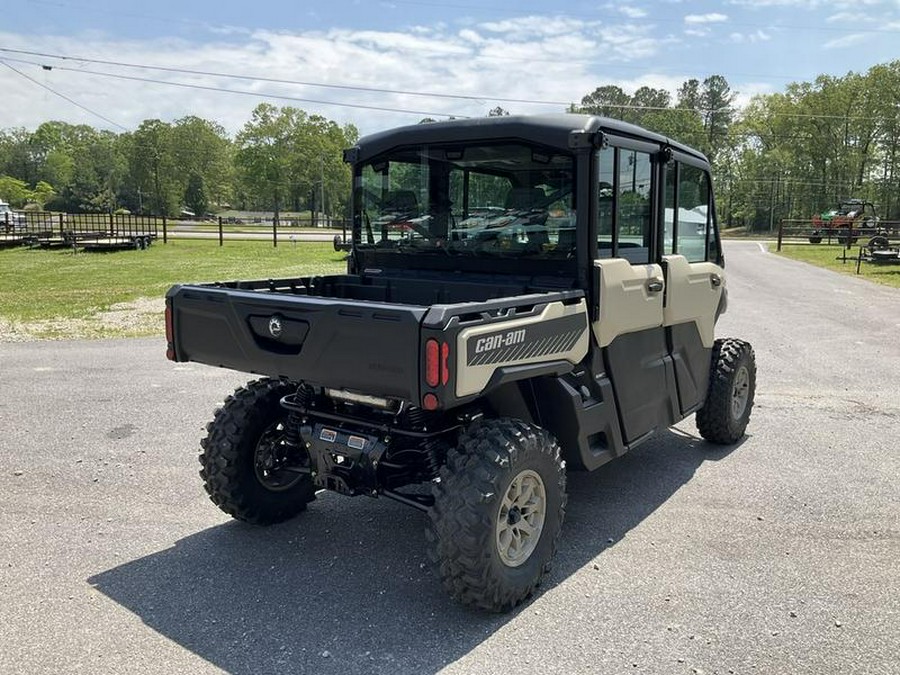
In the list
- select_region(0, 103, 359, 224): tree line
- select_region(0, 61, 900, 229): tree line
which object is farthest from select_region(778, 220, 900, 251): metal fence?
select_region(0, 103, 359, 224): tree line

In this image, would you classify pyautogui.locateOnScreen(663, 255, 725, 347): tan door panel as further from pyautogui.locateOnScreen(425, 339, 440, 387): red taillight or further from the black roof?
pyautogui.locateOnScreen(425, 339, 440, 387): red taillight

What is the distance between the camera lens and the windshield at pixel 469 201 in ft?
13.1

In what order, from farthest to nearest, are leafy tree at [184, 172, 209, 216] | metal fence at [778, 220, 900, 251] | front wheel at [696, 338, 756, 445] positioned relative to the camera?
leafy tree at [184, 172, 209, 216], metal fence at [778, 220, 900, 251], front wheel at [696, 338, 756, 445]

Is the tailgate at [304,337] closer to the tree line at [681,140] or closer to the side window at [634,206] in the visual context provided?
the side window at [634,206]

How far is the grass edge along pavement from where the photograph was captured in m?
11.2

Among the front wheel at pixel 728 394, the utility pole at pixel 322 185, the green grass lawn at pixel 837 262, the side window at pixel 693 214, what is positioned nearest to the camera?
the side window at pixel 693 214

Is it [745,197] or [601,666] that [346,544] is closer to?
[601,666]

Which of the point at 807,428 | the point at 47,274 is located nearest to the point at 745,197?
the point at 47,274

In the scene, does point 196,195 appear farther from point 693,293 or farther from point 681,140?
point 693,293

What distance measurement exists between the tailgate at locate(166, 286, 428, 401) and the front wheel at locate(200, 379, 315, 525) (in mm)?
467

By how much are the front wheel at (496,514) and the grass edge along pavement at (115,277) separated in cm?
848

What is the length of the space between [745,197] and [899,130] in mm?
13663

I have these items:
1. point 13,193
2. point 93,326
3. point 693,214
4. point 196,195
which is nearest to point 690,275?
point 693,214

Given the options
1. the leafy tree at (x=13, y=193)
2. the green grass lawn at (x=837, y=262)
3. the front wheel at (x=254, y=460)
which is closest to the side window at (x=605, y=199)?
→ the front wheel at (x=254, y=460)
